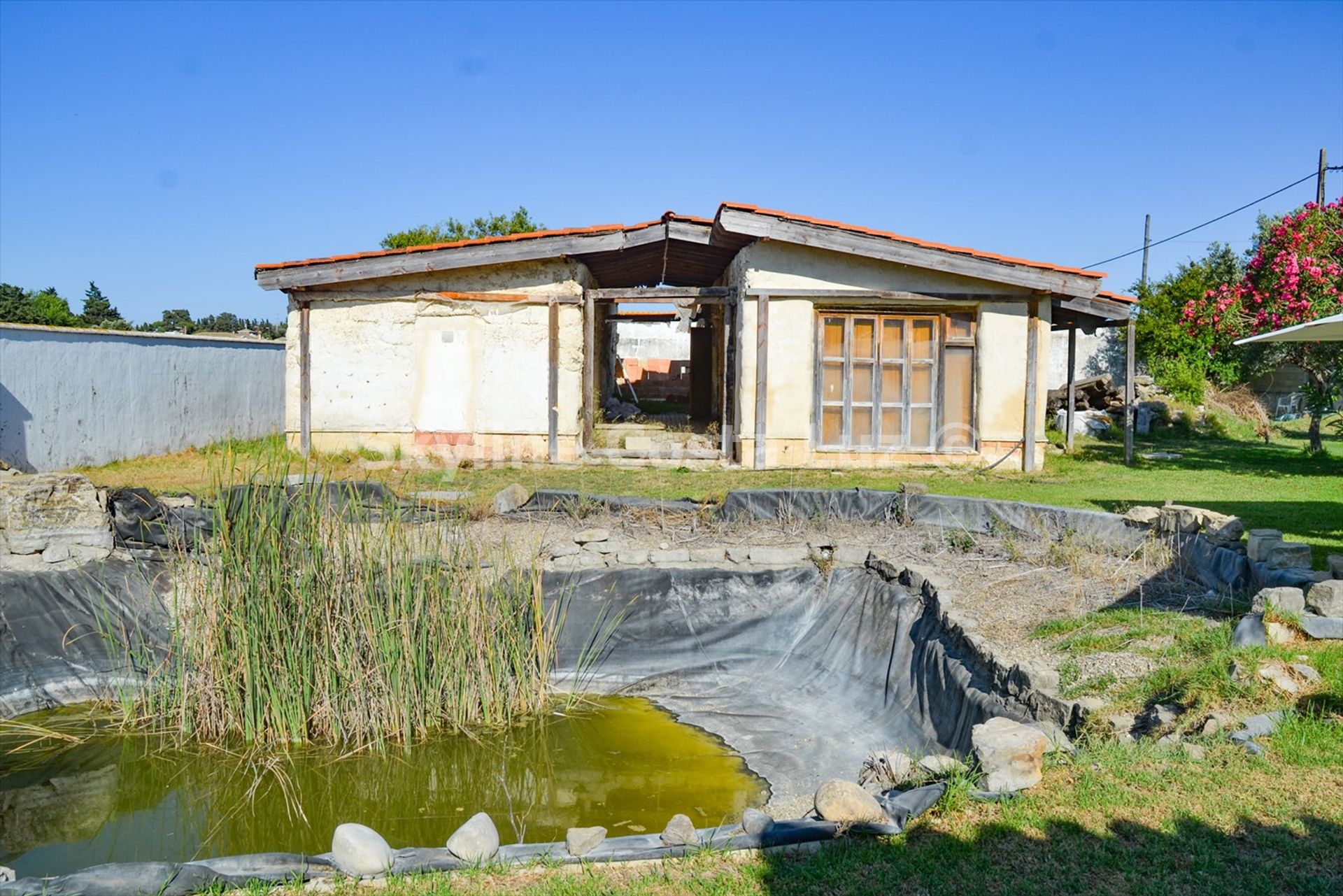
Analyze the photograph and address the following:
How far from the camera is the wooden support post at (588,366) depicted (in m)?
11.9

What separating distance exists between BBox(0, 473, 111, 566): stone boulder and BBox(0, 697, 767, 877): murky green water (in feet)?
5.28

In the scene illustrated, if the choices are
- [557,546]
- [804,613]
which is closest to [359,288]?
[557,546]

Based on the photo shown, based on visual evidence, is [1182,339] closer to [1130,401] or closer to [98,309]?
[1130,401]

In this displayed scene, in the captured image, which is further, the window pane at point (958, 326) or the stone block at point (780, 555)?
the window pane at point (958, 326)

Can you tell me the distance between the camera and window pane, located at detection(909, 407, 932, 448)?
460 inches

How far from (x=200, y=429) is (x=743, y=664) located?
10673 millimetres

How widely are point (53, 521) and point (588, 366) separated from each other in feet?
20.6

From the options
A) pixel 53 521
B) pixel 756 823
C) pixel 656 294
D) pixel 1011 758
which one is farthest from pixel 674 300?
pixel 756 823

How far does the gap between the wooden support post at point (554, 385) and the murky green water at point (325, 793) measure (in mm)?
6540

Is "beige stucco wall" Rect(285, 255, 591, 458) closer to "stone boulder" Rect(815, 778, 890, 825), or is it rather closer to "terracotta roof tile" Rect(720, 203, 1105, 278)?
"terracotta roof tile" Rect(720, 203, 1105, 278)

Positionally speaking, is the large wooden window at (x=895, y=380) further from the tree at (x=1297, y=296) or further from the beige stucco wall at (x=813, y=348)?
the tree at (x=1297, y=296)

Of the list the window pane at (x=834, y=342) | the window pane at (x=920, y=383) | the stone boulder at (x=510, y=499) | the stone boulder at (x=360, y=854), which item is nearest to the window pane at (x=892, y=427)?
the window pane at (x=920, y=383)

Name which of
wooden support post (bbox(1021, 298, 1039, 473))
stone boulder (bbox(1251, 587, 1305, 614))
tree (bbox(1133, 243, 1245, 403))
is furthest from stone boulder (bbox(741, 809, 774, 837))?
tree (bbox(1133, 243, 1245, 403))

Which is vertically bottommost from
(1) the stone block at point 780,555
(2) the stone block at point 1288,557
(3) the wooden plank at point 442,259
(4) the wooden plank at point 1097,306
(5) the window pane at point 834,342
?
(1) the stone block at point 780,555
